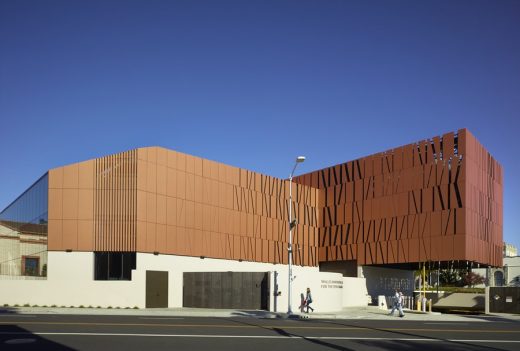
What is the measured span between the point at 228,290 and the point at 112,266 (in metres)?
10.1

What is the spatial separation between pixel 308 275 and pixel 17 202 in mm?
33697

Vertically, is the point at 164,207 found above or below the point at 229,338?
above

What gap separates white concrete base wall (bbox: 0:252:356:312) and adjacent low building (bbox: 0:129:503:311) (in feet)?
0.27

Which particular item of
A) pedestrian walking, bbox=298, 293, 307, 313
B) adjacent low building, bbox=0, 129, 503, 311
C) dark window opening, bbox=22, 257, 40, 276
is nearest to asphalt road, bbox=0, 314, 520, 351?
pedestrian walking, bbox=298, 293, 307, 313

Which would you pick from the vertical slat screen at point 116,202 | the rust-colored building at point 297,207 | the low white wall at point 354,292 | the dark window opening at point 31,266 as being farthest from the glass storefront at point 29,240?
the low white wall at point 354,292

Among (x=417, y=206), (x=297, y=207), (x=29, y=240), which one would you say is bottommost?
(x=29, y=240)

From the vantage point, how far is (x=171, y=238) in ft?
160

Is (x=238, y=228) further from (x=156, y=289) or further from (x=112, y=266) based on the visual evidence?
(x=112, y=266)

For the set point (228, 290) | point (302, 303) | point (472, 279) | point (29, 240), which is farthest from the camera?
point (472, 279)

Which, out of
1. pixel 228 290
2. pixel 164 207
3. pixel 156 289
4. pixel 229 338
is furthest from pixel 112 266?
pixel 229 338

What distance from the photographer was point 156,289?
145 ft

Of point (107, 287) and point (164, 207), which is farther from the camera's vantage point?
point (164, 207)

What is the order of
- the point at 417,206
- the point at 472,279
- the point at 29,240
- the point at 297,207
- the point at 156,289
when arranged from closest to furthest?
the point at 156,289
the point at 29,240
the point at 417,206
the point at 297,207
the point at 472,279

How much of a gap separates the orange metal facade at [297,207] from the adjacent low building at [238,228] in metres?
0.12
